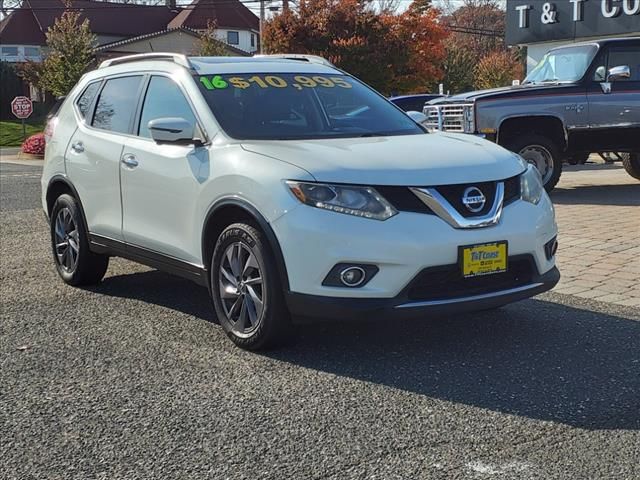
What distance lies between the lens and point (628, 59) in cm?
1188

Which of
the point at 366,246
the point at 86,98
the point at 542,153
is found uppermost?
the point at 86,98

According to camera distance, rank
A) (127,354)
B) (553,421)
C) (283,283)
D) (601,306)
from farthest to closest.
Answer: (601,306)
(127,354)
(283,283)
(553,421)

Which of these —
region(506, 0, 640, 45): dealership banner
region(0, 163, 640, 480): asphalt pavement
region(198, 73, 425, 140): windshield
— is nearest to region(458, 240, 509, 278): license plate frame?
region(0, 163, 640, 480): asphalt pavement

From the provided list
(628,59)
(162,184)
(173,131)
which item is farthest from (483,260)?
(628,59)

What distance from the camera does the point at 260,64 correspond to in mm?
5984

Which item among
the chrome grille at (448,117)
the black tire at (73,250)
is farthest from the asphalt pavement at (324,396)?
the chrome grille at (448,117)

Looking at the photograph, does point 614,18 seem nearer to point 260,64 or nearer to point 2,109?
point 260,64

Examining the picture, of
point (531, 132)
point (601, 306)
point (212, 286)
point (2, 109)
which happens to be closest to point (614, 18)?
point (531, 132)

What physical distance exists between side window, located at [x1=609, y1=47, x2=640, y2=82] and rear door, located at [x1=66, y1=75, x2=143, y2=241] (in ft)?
26.3

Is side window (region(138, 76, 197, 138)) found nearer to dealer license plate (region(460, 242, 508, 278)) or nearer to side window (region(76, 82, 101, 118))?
side window (region(76, 82, 101, 118))

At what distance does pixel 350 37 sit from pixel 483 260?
74.5 ft

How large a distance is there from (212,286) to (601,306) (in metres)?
2.79

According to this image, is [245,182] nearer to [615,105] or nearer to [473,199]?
[473,199]

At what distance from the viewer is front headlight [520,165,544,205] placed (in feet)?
16.2
